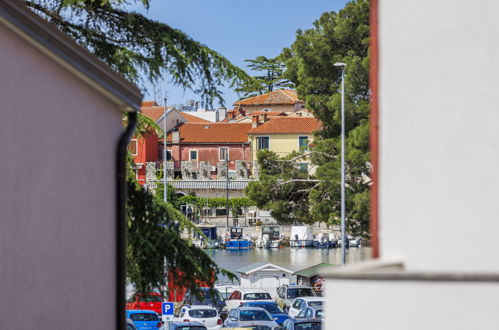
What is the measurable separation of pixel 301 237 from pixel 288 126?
663 inches

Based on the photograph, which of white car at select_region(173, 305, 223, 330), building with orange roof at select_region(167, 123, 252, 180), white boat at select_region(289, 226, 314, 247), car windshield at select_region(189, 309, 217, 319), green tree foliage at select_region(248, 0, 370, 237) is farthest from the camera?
building with orange roof at select_region(167, 123, 252, 180)

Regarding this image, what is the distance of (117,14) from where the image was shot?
13.9 meters

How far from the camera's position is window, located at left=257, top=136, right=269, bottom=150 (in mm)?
106125

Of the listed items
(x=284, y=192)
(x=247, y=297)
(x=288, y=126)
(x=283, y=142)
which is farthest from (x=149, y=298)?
(x=288, y=126)

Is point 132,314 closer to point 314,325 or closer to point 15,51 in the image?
point 314,325

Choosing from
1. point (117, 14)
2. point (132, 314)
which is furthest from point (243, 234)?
point (117, 14)

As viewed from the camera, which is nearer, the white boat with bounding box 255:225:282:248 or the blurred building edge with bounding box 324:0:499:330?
the blurred building edge with bounding box 324:0:499:330

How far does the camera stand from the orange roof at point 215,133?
113250 millimetres

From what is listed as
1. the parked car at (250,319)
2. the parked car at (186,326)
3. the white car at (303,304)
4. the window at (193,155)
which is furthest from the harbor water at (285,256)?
the parked car at (186,326)

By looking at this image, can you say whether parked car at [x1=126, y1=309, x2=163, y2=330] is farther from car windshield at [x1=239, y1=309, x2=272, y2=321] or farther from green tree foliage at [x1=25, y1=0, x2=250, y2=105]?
green tree foliage at [x1=25, y1=0, x2=250, y2=105]

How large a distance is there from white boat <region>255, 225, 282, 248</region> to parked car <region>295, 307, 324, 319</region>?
2364 inches

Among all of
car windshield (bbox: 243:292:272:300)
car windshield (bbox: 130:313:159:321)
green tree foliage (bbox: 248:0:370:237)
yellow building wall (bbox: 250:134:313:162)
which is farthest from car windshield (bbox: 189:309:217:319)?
yellow building wall (bbox: 250:134:313:162)

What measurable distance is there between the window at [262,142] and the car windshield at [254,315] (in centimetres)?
7424

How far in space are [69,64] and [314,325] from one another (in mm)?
19348
